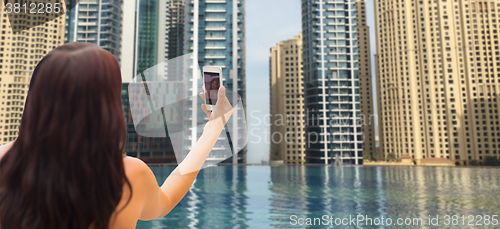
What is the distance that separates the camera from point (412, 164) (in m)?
47.4

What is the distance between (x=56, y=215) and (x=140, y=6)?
4486 cm

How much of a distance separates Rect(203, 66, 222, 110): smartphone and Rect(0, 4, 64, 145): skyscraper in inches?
1688

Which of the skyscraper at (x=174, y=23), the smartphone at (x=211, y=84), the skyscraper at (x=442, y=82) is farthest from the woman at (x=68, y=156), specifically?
the skyscraper at (x=442, y=82)

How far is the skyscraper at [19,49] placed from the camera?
35000 millimetres

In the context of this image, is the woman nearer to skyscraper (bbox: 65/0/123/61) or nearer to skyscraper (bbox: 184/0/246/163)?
skyscraper (bbox: 184/0/246/163)

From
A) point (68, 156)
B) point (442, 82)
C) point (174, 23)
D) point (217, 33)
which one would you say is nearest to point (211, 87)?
point (68, 156)

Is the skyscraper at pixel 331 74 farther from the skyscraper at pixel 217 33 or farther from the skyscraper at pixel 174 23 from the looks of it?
the skyscraper at pixel 174 23

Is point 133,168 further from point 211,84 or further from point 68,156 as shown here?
point 211,84

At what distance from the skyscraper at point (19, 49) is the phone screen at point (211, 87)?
141 ft

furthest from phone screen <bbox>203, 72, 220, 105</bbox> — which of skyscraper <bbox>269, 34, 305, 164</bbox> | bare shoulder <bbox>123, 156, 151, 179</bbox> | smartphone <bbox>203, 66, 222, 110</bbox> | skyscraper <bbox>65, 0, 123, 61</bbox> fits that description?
skyscraper <bbox>269, 34, 305, 164</bbox>

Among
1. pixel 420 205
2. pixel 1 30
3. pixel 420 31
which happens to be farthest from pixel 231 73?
pixel 420 31

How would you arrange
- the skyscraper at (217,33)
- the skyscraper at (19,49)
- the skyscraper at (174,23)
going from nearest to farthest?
1. the skyscraper at (19,49)
2. the skyscraper at (217,33)
3. the skyscraper at (174,23)

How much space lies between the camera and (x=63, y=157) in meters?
0.50

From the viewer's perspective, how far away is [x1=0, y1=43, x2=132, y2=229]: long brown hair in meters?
0.50
